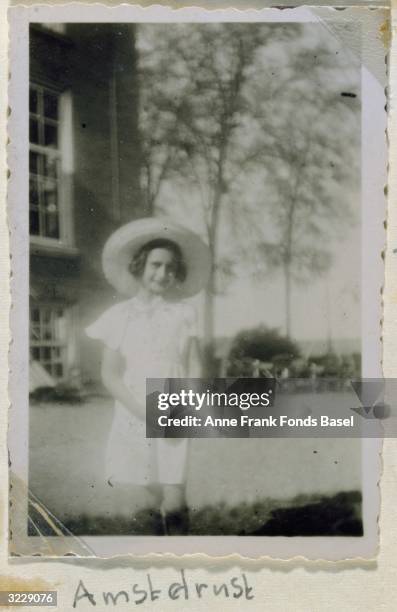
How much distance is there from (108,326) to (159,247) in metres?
0.24

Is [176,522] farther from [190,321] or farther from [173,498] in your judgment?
[190,321]

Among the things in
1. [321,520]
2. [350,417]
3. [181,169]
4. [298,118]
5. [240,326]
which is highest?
[298,118]

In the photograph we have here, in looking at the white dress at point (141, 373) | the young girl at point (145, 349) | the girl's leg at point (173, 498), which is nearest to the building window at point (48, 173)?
the young girl at point (145, 349)

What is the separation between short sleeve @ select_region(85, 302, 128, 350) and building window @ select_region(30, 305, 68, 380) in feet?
0.23

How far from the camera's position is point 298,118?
1.70m

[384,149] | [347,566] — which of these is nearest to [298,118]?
[384,149]

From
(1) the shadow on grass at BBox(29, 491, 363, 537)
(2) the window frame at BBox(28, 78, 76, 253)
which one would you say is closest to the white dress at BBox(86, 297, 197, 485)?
(1) the shadow on grass at BBox(29, 491, 363, 537)

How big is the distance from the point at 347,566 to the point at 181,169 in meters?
1.12

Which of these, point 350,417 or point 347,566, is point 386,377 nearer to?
point 350,417

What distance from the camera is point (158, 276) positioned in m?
1.71

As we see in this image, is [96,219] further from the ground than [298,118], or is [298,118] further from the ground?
[298,118]

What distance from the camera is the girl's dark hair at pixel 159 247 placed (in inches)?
66.9

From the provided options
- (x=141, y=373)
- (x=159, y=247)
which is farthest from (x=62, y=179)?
(x=141, y=373)

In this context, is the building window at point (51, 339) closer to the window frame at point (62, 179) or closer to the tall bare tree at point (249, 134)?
the window frame at point (62, 179)
